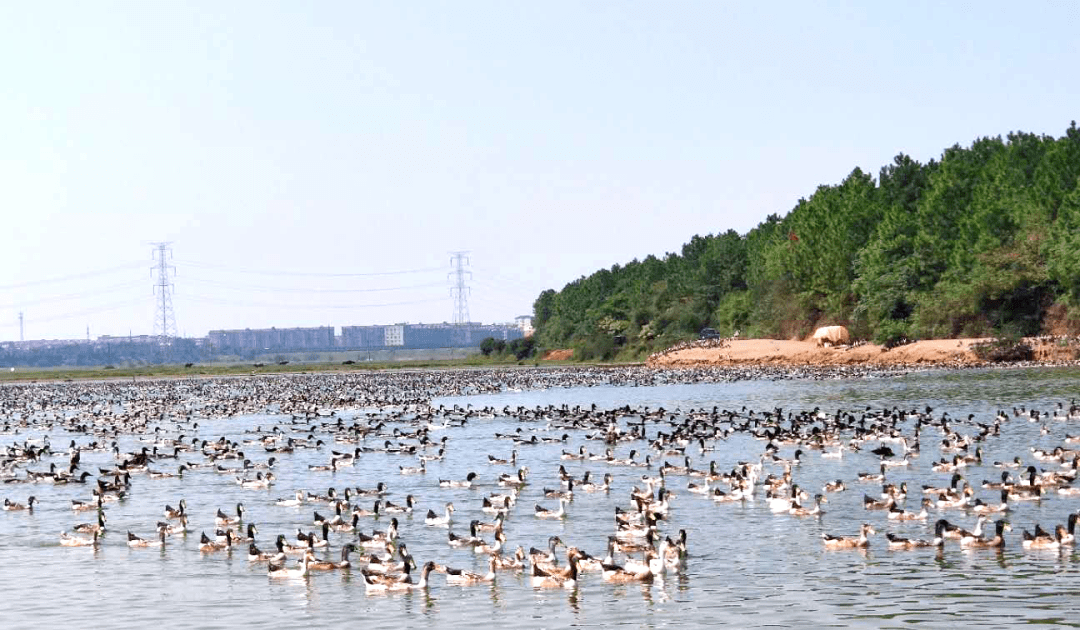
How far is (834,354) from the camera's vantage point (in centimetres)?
11488

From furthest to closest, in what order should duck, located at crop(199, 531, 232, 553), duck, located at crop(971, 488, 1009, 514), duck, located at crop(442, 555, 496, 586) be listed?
1. duck, located at crop(971, 488, 1009, 514)
2. duck, located at crop(199, 531, 232, 553)
3. duck, located at crop(442, 555, 496, 586)

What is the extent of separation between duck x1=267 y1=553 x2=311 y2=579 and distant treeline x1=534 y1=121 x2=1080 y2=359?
7619cm

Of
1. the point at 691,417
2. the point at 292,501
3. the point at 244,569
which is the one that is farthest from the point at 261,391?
the point at 244,569

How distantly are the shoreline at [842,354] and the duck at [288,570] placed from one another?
72891 millimetres

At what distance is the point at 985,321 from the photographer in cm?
10575

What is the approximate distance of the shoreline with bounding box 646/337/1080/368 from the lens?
95750mm

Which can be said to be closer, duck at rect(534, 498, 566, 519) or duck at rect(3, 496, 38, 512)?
duck at rect(534, 498, 566, 519)

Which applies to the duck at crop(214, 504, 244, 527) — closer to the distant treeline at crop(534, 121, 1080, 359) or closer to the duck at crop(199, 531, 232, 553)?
the duck at crop(199, 531, 232, 553)

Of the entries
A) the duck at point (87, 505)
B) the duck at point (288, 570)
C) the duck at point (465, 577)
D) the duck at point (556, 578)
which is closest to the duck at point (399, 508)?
the duck at point (87, 505)

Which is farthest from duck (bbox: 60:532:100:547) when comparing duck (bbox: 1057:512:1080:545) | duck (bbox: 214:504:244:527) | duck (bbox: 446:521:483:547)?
duck (bbox: 1057:512:1080:545)

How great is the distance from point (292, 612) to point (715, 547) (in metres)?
8.35

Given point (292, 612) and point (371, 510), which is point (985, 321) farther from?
point (292, 612)

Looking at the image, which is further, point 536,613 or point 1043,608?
point 536,613

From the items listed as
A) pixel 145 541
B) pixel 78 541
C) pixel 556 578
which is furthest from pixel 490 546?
pixel 78 541
